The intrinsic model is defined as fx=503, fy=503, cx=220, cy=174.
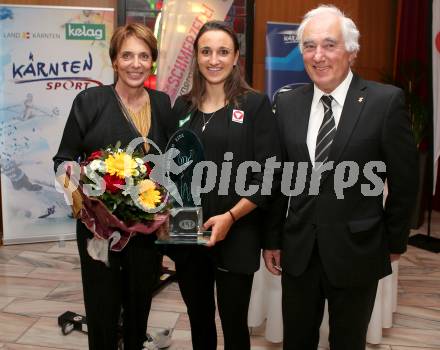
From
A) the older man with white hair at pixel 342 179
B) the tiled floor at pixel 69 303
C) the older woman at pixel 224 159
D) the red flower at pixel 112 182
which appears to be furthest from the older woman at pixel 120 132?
the tiled floor at pixel 69 303

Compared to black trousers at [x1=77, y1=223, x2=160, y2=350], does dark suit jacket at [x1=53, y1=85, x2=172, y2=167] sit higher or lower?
higher

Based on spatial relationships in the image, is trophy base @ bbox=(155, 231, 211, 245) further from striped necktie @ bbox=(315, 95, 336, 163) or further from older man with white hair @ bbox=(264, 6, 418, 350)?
striped necktie @ bbox=(315, 95, 336, 163)

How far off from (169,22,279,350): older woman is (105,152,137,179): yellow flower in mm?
282

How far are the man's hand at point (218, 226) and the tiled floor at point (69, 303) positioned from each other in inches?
50.6

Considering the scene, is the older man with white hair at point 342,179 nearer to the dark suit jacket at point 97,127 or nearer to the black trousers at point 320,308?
the black trousers at point 320,308

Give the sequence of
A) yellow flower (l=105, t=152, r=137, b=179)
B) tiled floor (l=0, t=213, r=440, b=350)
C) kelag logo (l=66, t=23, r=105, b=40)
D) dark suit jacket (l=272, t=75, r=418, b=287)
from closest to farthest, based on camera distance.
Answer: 1. dark suit jacket (l=272, t=75, r=418, b=287)
2. yellow flower (l=105, t=152, r=137, b=179)
3. tiled floor (l=0, t=213, r=440, b=350)
4. kelag logo (l=66, t=23, r=105, b=40)

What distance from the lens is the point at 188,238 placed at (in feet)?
6.12

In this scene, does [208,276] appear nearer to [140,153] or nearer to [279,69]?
[140,153]

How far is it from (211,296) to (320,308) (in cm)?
45

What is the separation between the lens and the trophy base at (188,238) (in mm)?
1825

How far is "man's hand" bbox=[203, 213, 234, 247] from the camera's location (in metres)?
1.83

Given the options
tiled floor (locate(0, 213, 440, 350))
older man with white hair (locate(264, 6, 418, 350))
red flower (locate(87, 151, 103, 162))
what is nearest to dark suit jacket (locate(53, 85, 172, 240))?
red flower (locate(87, 151, 103, 162))

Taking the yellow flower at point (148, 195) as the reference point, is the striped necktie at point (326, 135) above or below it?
above

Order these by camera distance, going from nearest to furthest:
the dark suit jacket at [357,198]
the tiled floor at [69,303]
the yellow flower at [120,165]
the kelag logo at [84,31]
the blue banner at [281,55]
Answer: the dark suit jacket at [357,198]
the yellow flower at [120,165]
the tiled floor at [69,303]
the kelag logo at [84,31]
the blue banner at [281,55]
